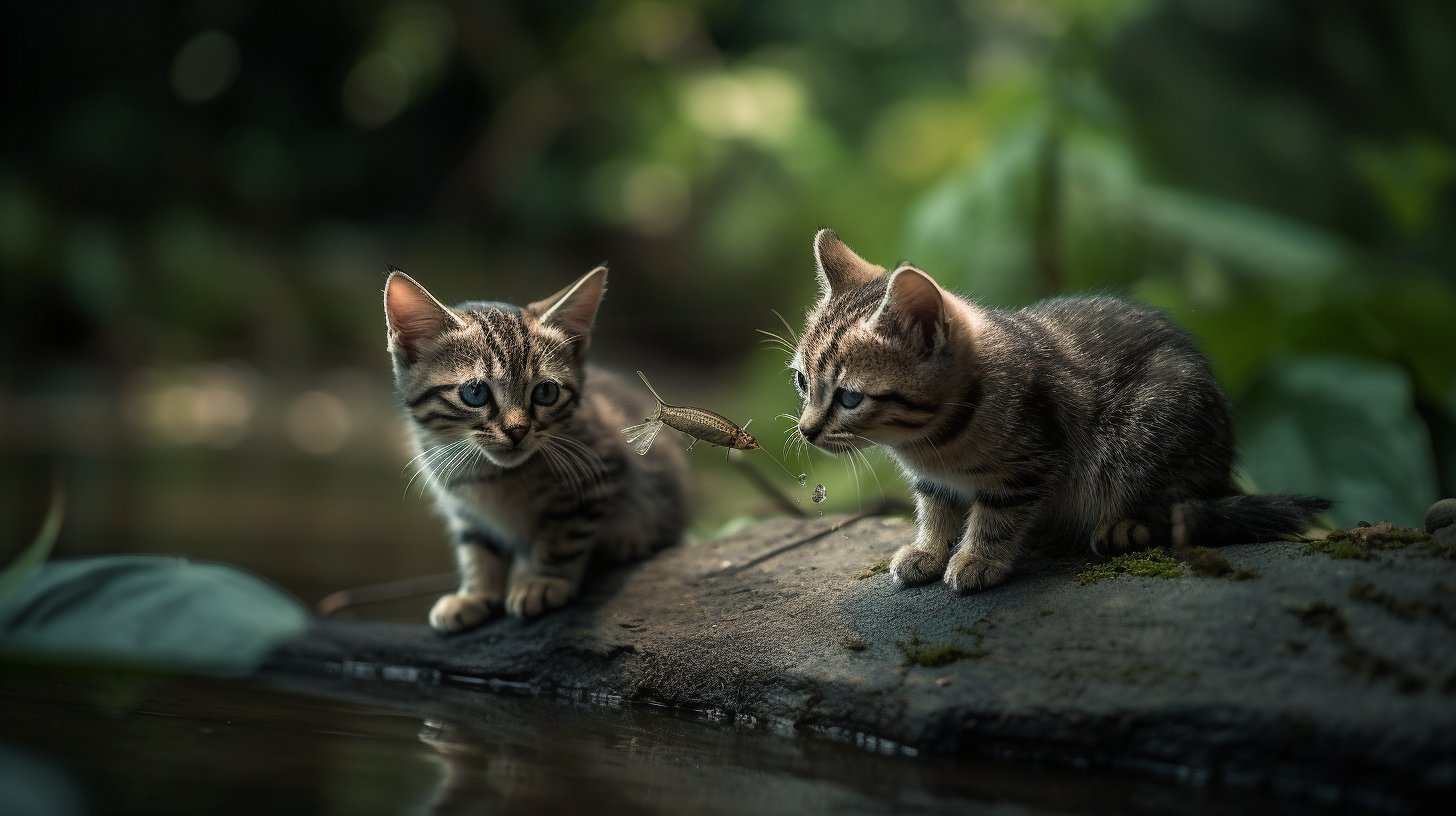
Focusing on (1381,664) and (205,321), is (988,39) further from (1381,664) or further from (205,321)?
(1381,664)

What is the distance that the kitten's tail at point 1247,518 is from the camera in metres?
2.01

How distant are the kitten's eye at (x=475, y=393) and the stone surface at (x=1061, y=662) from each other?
533mm

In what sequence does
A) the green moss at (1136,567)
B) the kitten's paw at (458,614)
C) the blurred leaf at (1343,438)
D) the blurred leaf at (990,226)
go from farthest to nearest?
the blurred leaf at (990,226) → the blurred leaf at (1343,438) → the kitten's paw at (458,614) → the green moss at (1136,567)

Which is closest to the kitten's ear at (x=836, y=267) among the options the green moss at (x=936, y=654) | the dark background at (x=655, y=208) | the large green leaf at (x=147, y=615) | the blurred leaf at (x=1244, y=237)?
the dark background at (x=655, y=208)

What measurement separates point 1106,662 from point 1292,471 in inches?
60.6

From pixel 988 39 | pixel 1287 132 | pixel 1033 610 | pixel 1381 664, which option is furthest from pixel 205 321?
pixel 1381 664

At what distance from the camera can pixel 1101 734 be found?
168cm

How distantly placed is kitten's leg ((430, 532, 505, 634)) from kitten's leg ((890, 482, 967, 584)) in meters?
1.03

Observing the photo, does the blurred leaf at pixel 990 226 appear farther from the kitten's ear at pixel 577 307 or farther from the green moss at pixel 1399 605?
the green moss at pixel 1399 605

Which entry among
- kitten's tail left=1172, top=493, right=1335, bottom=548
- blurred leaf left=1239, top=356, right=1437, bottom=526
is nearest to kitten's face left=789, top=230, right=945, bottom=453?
kitten's tail left=1172, top=493, right=1335, bottom=548

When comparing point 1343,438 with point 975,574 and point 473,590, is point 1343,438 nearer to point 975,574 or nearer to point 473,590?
point 975,574

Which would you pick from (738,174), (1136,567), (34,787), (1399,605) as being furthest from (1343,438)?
(738,174)

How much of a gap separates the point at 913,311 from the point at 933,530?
1.66ft

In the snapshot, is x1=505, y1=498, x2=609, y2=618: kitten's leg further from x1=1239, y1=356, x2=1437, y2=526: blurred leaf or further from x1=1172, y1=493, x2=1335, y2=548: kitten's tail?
x1=1239, y1=356, x2=1437, y2=526: blurred leaf
